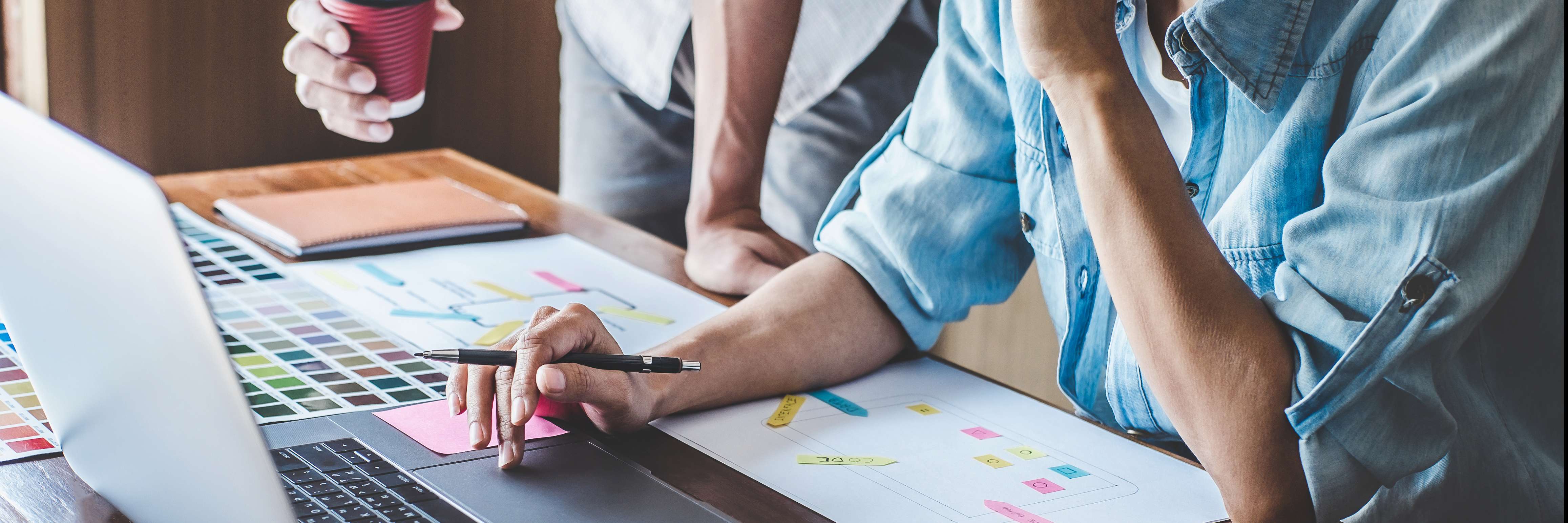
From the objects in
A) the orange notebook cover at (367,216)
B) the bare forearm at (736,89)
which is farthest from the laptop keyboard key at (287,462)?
the bare forearm at (736,89)

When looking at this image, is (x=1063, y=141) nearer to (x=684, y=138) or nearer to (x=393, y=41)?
(x=393, y=41)

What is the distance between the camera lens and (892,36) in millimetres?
1797

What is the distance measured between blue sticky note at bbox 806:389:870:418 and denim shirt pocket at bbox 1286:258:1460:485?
11.8 inches

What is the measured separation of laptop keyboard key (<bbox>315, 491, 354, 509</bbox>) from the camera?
69 centimetres

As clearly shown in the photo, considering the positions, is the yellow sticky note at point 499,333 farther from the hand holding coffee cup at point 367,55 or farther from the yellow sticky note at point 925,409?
the yellow sticky note at point 925,409

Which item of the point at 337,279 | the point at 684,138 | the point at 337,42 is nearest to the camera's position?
the point at 337,42

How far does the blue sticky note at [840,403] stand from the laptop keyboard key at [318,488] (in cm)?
37

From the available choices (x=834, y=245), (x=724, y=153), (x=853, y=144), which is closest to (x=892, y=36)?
(x=853, y=144)

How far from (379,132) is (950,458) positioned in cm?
70

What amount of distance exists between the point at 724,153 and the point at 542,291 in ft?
1.43

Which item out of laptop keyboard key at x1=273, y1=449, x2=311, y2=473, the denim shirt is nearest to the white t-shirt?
the denim shirt

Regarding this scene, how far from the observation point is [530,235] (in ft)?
4.49

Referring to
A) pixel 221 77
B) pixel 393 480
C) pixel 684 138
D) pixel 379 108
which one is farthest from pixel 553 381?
pixel 221 77

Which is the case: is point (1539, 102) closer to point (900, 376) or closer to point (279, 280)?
point (900, 376)
